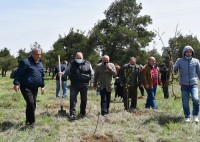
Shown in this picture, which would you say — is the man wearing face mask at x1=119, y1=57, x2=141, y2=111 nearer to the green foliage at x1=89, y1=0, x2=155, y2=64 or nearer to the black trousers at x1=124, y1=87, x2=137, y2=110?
the black trousers at x1=124, y1=87, x2=137, y2=110

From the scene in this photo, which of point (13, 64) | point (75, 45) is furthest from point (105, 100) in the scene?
point (13, 64)

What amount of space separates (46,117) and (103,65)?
2.32m

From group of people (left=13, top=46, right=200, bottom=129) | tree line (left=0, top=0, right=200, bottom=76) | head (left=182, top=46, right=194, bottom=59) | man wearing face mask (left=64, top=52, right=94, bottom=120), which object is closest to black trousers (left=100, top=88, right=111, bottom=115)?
group of people (left=13, top=46, right=200, bottom=129)

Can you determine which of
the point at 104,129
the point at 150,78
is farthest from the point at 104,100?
the point at 104,129

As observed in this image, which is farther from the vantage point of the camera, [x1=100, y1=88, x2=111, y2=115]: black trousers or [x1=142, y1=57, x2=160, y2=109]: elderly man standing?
[x1=142, y1=57, x2=160, y2=109]: elderly man standing

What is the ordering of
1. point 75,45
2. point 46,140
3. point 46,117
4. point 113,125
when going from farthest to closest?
point 75,45
point 46,117
point 113,125
point 46,140

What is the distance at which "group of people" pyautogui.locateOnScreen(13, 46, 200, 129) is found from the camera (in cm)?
917

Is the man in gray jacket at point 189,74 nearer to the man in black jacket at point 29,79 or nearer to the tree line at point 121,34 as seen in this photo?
the man in black jacket at point 29,79

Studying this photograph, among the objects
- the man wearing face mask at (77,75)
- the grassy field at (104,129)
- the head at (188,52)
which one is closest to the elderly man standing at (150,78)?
the grassy field at (104,129)

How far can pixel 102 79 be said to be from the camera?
11.1 m

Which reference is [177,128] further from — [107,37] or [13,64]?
[13,64]

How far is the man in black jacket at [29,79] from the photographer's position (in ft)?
29.9

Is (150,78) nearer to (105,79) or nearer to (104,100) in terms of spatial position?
(105,79)

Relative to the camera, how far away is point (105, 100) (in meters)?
11.0
